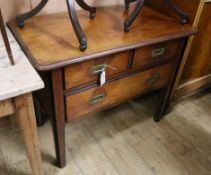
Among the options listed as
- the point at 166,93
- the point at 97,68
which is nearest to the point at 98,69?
the point at 97,68

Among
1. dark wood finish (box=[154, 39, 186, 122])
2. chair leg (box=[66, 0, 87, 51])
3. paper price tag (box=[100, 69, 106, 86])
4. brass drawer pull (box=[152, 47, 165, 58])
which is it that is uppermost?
chair leg (box=[66, 0, 87, 51])

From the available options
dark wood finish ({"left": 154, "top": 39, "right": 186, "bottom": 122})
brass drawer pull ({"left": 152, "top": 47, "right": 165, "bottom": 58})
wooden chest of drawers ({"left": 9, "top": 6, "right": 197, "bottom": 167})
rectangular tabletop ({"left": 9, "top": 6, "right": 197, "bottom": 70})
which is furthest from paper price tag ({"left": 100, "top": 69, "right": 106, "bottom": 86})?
dark wood finish ({"left": 154, "top": 39, "right": 186, "bottom": 122})

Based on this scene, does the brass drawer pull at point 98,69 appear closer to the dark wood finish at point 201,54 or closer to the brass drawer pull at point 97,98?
the brass drawer pull at point 97,98

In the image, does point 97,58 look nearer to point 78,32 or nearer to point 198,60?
point 78,32

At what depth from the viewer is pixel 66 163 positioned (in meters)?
1.26

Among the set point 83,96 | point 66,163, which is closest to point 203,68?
point 83,96

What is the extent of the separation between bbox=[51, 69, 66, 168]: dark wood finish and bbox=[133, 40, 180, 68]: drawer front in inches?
15.0

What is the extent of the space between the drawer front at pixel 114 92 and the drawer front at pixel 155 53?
2.3 inches

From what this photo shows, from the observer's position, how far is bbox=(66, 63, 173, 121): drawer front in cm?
98

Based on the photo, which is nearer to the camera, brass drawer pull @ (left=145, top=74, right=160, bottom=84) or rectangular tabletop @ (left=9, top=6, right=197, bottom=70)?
rectangular tabletop @ (left=9, top=6, right=197, bottom=70)

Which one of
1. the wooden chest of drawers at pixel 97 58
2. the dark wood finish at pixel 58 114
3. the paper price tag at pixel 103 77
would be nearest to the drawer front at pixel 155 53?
the wooden chest of drawers at pixel 97 58

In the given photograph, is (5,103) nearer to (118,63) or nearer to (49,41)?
(49,41)

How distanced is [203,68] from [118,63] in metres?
0.91

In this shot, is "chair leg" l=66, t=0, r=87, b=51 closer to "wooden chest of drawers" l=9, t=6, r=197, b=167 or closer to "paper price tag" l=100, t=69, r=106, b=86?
"wooden chest of drawers" l=9, t=6, r=197, b=167
